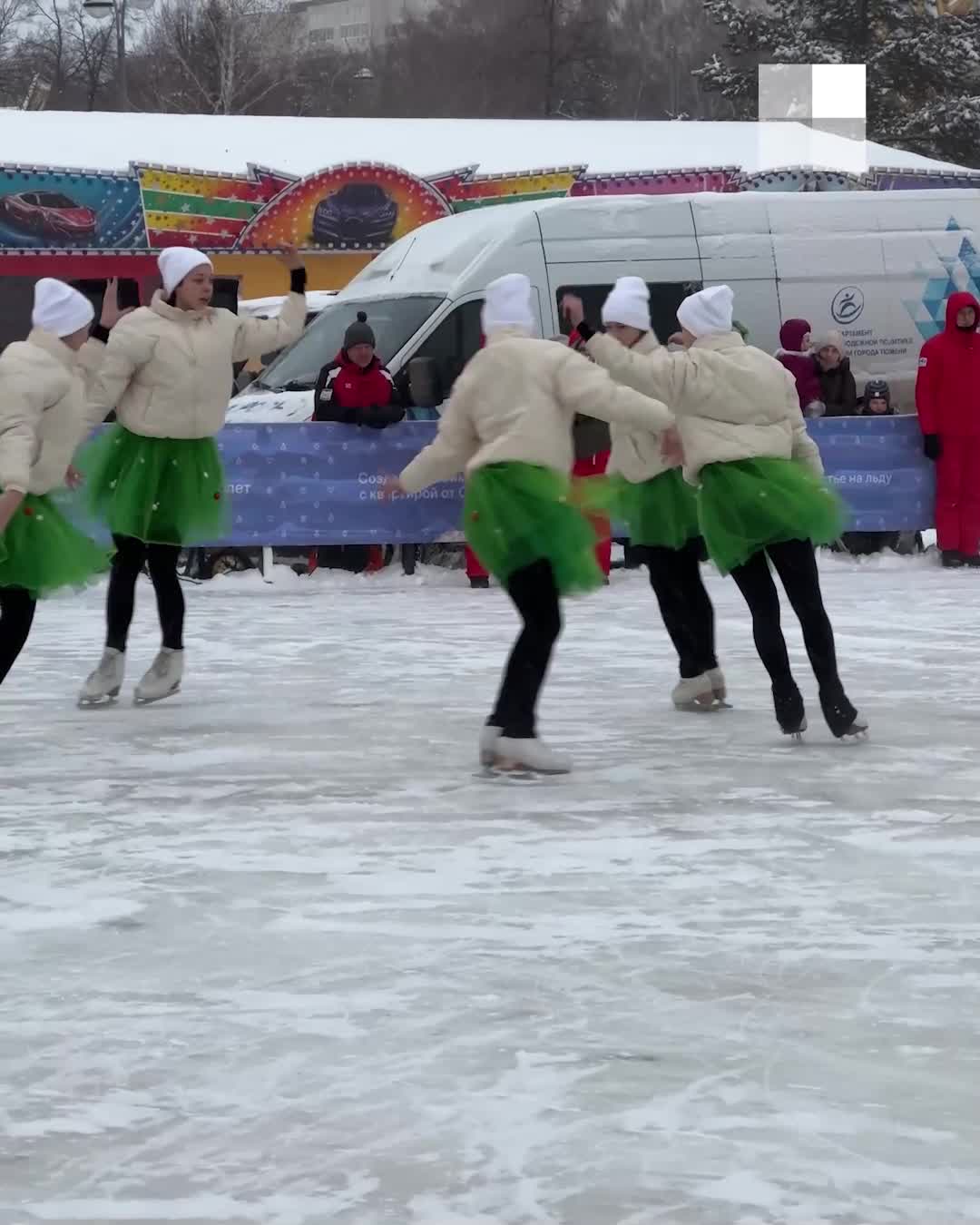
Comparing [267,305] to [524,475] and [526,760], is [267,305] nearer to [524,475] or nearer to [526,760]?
[524,475]

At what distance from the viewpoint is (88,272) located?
23094mm

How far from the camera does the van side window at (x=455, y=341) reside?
14641mm

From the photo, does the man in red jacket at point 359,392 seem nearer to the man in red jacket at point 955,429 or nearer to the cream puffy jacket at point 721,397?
the man in red jacket at point 955,429

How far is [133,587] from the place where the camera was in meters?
8.91

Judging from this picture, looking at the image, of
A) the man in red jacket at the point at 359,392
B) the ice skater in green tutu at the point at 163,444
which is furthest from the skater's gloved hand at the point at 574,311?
the man in red jacket at the point at 359,392

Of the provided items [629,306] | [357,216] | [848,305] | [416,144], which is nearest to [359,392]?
[848,305]

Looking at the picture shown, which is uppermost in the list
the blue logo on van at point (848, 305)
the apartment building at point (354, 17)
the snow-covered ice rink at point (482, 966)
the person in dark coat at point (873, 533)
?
the apartment building at point (354, 17)

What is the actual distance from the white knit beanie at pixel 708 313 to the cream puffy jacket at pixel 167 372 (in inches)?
77.2

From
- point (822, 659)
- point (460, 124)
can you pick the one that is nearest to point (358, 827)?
point (822, 659)

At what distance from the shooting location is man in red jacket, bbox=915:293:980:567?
1453cm

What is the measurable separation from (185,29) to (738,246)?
198ft

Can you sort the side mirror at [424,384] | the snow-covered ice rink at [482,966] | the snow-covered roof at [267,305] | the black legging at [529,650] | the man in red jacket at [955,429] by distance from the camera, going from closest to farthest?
the snow-covered ice rink at [482,966] → the black legging at [529,650] → the side mirror at [424,384] → the man in red jacket at [955,429] → the snow-covered roof at [267,305]

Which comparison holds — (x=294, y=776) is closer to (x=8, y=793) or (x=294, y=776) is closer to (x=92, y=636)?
(x=8, y=793)

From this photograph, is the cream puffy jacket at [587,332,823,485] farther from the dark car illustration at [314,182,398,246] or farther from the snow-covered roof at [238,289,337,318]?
the dark car illustration at [314,182,398,246]
